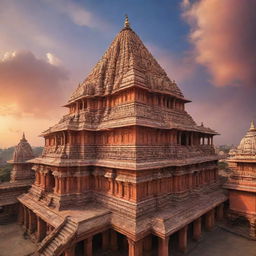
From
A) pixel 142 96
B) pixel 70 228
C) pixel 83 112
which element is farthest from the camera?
pixel 83 112

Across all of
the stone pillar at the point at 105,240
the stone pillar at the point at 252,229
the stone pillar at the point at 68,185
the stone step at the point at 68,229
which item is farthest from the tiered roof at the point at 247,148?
the stone step at the point at 68,229

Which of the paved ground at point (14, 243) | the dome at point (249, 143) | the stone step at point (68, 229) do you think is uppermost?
the dome at point (249, 143)

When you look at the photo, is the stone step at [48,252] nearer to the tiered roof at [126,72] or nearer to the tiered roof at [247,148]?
the tiered roof at [126,72]

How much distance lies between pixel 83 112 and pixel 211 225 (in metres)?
14.6

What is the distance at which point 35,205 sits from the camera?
1427 centimetres

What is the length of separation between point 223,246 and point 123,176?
8.73 meters

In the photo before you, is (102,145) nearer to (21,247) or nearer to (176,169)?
(176,169)

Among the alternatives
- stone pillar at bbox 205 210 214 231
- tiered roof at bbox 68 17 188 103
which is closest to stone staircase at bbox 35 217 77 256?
tiered roof at bbox 68 17 188 103

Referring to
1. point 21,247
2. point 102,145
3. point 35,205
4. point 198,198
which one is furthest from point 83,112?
point 198,198

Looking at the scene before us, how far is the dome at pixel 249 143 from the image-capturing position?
16.6 meters

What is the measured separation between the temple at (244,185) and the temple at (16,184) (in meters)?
20.1

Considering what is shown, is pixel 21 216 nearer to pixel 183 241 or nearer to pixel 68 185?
pixel 68 185

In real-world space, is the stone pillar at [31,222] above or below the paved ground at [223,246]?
above

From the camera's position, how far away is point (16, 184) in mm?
18953
